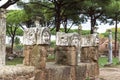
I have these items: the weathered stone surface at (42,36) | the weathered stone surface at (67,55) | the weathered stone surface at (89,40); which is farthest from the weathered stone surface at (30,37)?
the weathered stone surface at (89,40)

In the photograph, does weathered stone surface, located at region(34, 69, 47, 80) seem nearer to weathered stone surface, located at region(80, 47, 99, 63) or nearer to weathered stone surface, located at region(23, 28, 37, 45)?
weathered stone surface, located at region(23, 28, 37, 45)

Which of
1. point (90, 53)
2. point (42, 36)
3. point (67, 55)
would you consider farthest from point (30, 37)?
point (90, 53)

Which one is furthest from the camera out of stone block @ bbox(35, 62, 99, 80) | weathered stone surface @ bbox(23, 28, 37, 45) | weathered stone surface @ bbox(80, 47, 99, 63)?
weathered stone surface @ bbox(80, 47, 99, 63)

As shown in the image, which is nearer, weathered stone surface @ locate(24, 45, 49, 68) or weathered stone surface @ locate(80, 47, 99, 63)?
weathered stone surface @ locate(24, 45, 49, 68)

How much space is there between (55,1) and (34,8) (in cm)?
187

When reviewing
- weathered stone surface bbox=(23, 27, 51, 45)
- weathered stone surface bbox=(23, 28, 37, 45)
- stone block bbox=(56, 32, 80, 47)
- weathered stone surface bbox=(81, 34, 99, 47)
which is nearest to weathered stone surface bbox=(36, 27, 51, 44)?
weathered stone surface bbox=(23, 27, 51, 45)

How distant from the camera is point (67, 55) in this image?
10539 millimetres

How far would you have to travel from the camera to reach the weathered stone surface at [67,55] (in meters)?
10.5

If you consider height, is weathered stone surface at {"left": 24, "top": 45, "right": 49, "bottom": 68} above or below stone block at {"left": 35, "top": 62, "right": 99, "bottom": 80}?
above

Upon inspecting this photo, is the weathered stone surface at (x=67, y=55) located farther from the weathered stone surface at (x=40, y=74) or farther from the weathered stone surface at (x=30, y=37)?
the weathered stone surface at (x=30, y=37)

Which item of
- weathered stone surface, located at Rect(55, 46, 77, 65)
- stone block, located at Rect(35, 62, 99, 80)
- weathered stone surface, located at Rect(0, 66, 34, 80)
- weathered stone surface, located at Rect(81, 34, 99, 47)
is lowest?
stone block, located at Rect(35, 62, 99, 80)

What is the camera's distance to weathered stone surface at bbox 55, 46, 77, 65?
10.5 m

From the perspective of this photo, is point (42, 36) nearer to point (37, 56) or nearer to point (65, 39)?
point (37, 56)

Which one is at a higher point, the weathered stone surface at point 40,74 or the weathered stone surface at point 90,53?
the weathered stone surface at point 90,53
